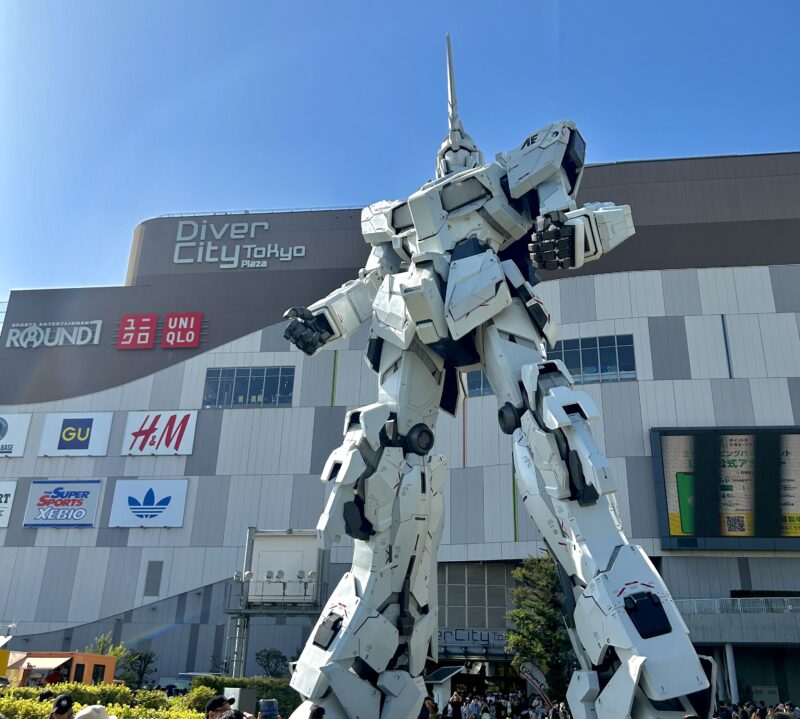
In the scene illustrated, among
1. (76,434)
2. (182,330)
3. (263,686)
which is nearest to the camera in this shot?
(263,686)

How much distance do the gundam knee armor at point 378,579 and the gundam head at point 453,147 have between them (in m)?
3.28

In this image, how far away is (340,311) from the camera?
325 inches

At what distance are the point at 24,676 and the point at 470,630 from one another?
65.6 feet

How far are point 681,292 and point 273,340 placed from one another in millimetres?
19956

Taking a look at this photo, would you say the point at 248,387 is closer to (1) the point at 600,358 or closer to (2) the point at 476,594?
(2) the point at 476,594

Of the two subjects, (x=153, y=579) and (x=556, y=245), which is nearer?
(x=556, y=245)

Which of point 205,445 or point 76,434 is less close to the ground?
point 76,434

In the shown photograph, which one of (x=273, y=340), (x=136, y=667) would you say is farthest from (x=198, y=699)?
(x=273, y=340)

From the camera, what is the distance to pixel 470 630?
101 ft

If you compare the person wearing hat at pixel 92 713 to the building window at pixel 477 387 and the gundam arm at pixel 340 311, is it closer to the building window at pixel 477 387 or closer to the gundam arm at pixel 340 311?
the gundam arm at pixel 340 311

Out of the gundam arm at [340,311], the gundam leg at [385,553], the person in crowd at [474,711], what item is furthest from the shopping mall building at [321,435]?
the gundam leg at [385,553]

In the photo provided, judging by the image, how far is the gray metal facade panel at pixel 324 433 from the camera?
1291 inches

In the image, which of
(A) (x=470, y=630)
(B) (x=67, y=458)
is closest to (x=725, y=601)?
(A) (x=470, y=630)

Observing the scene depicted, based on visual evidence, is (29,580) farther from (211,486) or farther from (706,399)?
(706,399)
